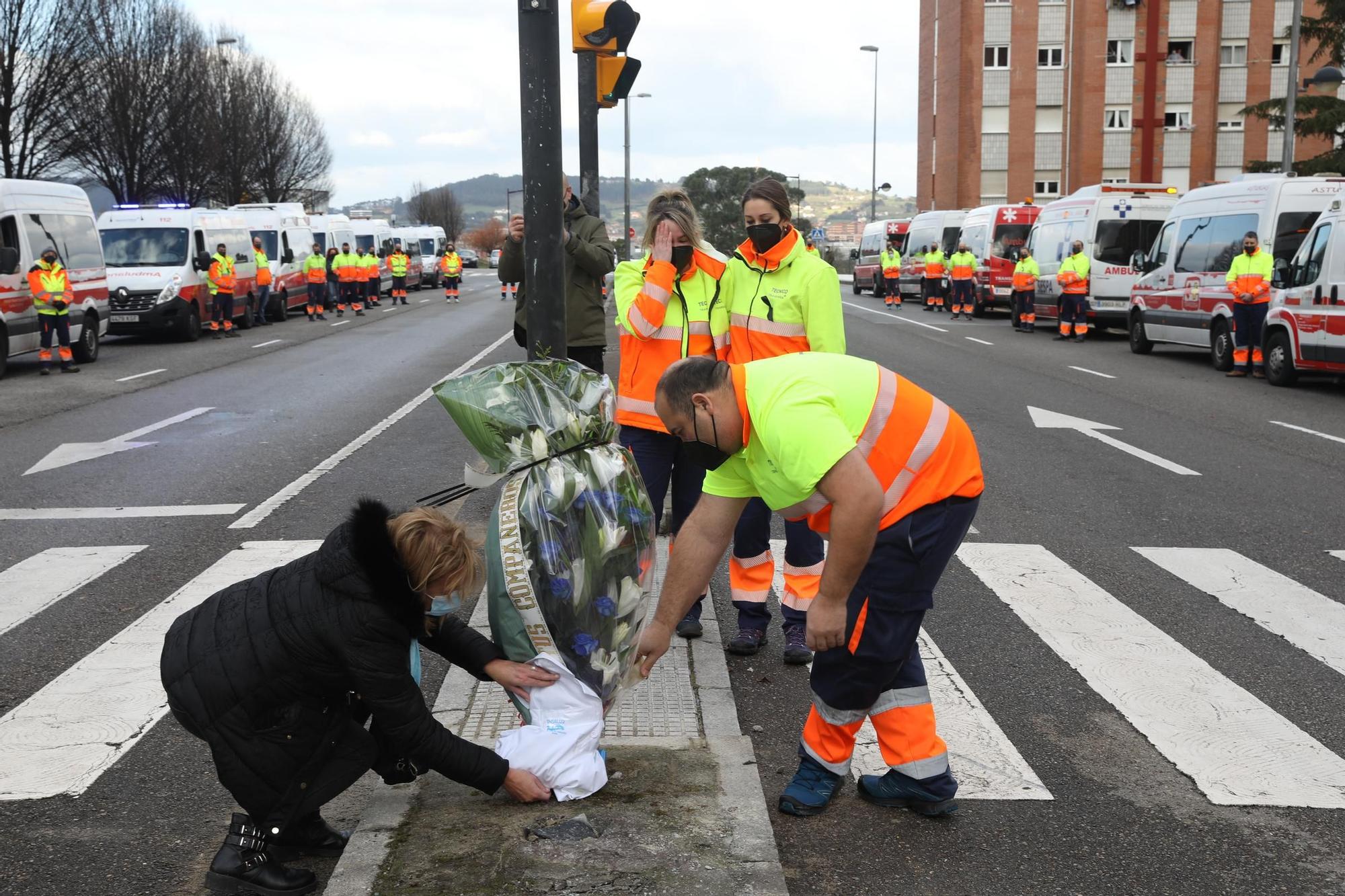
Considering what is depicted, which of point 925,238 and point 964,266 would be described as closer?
point 964,266

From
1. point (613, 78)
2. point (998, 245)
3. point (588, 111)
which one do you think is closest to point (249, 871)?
point (613, 78)

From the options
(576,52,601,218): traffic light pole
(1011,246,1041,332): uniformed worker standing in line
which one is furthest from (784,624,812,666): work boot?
(1011,246,1041,332): uniformed worker standing in line

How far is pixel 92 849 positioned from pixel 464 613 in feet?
7.74

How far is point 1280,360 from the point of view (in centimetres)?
1606

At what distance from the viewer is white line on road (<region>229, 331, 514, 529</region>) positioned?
820 cm

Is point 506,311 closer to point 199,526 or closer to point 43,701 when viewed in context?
point 199,526

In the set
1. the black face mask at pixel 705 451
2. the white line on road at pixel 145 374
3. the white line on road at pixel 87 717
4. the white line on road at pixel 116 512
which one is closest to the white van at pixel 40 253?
the white line on road at pixel 145 374

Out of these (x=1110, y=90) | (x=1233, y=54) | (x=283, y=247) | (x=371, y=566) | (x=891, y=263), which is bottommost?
(x=371, y=566)

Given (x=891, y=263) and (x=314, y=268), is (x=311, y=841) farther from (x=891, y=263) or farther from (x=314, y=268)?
(x=891, y=263)

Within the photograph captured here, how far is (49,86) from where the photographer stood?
34.3 meters

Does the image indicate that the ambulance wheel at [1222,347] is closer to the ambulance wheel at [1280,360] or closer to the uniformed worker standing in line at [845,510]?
the ambulance wheel at [1280,360]

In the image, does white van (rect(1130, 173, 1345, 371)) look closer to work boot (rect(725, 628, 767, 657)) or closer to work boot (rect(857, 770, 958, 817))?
work boot (rect(725, 628, 767, 657))

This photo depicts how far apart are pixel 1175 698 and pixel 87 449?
9.36 metres

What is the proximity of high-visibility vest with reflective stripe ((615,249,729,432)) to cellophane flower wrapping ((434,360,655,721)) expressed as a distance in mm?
1378
